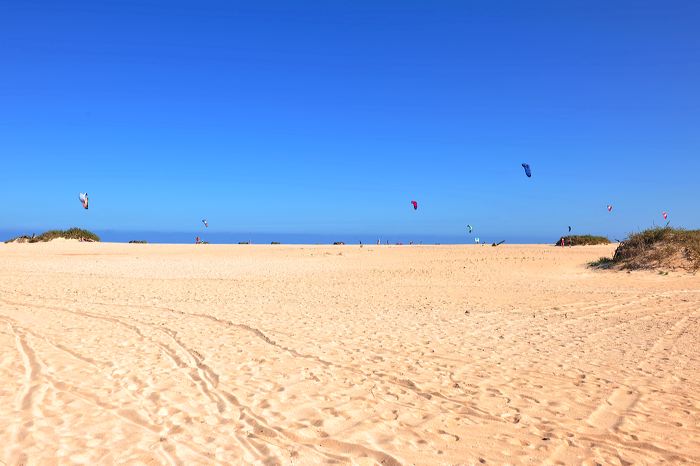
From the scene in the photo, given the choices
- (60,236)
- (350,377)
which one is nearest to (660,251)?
(350,377)

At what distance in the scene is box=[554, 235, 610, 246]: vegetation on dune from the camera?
40812 mm

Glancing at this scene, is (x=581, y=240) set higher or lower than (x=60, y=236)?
lower

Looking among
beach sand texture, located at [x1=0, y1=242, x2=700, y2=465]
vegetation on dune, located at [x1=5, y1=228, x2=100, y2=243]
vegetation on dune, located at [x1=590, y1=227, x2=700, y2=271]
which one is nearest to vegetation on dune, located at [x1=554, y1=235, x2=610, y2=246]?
vegetation on dune, located at [x1=590, y1=227, x2=700, y2=271]

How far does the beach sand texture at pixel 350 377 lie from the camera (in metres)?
5.19

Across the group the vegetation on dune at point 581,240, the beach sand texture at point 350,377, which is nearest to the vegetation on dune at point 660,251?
the beach sand texture at point 350,377

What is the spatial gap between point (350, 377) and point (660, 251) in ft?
66.0

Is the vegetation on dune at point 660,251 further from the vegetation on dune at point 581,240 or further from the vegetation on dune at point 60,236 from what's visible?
the vegetation on dune at point 60,236

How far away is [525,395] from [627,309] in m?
9.03

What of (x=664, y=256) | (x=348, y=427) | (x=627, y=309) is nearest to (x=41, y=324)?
(x=348, y=427)

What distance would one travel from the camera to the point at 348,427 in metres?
5.71

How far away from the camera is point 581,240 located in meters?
41.2

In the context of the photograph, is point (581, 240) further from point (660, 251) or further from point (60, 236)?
point (60, 236)

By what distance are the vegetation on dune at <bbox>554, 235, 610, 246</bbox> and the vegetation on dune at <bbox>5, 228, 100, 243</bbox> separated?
4489 cm

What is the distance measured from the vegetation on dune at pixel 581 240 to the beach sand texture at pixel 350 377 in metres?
24.4
